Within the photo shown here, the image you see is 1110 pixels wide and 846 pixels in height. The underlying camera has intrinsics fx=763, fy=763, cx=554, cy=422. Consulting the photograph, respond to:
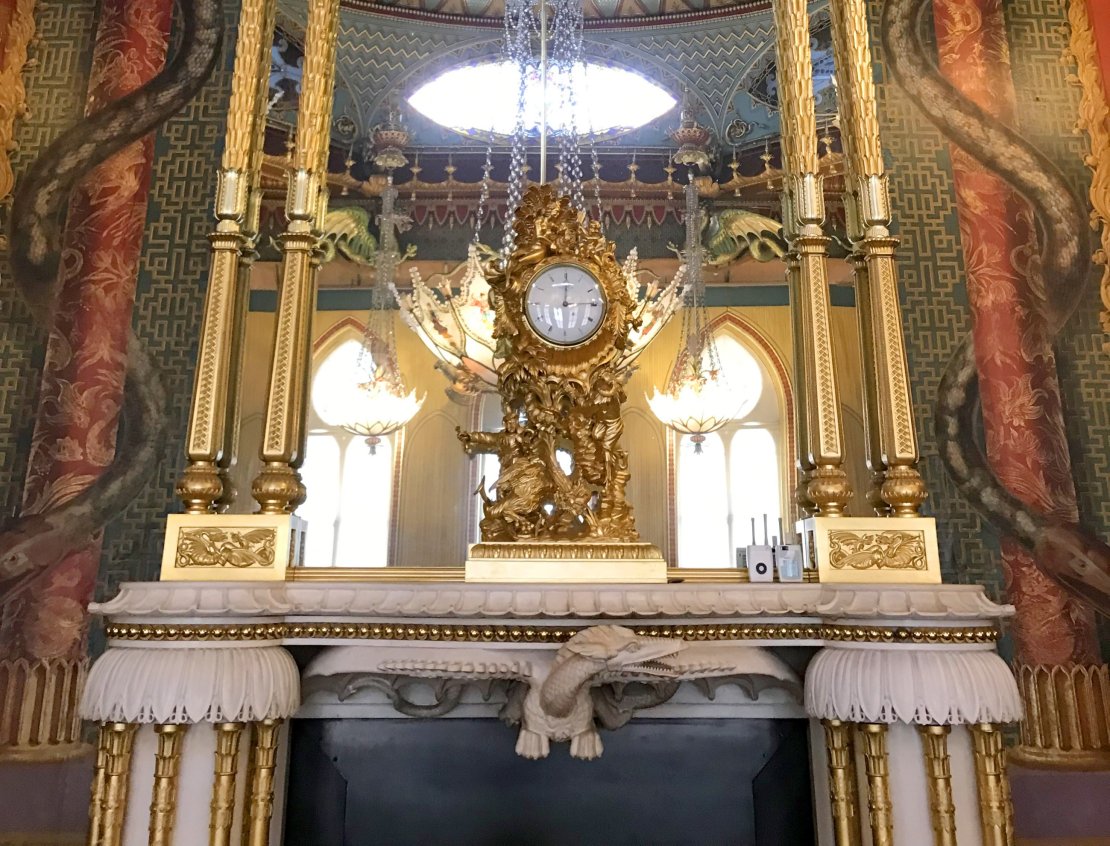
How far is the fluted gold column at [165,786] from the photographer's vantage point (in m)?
2.05

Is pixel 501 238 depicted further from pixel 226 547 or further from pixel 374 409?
pixel 226 547

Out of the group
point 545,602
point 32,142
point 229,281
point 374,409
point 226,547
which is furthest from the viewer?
point 374,409

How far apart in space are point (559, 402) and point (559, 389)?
0.14ft

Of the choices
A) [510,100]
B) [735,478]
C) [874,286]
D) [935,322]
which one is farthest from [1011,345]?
[510,100]

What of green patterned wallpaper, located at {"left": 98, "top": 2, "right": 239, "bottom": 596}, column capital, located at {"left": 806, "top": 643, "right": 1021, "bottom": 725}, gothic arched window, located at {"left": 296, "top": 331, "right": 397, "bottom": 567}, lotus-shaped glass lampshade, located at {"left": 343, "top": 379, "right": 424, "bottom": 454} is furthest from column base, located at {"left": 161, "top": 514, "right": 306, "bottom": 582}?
gothic arched window, located at {"left": 296, "top": 331, "right": 397, "bottom": 567}

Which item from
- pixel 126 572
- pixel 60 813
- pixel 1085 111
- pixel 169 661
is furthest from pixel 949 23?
pixel 60 813

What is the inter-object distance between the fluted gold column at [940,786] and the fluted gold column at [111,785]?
219 cm

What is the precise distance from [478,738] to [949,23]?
12.0 ft

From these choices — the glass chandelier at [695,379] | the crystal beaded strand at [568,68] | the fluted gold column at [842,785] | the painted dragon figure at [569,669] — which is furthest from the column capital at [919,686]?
the crystal beaded strand at [568,68]

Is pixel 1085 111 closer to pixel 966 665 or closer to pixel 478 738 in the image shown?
pixel 966 665

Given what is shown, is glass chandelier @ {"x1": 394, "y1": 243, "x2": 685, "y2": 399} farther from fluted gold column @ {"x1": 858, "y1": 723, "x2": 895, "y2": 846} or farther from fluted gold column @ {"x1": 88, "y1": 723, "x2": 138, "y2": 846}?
fluted gold column @ {"x1": 88, "y1": 723, "x2": 138, "y2": 846}

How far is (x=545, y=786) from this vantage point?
2531mm

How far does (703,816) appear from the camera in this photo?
2.51 m

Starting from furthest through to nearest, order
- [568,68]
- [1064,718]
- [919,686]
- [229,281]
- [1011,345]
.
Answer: [568,68] → [1011,345] → [1064,718] → [229,281] → [919,686]
